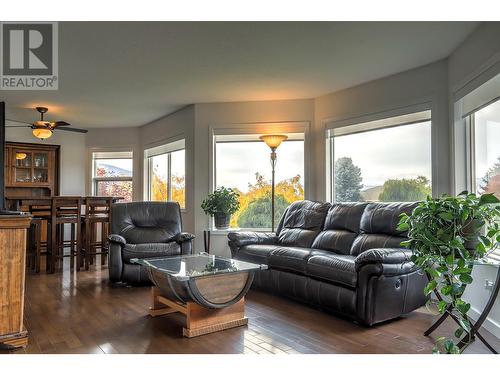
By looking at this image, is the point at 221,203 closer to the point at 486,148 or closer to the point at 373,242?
the point at 373,242

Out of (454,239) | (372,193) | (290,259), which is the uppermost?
(372,193)

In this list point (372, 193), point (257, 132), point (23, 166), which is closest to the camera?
point (372, 193)

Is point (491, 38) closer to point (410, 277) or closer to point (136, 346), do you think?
point (410, 277)

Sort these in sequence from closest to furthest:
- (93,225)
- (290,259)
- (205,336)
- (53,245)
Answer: (205,336)
(290,259)
(53,245)
(93,225)

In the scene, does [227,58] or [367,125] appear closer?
[227,58]

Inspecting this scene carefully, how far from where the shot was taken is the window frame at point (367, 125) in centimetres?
438

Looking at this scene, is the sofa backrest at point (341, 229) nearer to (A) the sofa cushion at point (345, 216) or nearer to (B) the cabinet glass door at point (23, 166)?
(A) the sofa cushion at point (345, 216)

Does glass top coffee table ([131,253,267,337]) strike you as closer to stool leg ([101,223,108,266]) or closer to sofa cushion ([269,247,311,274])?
→ sofa cushion ([269,247,311,274])

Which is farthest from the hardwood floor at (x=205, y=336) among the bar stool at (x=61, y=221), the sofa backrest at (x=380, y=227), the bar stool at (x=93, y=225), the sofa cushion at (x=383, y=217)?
the bar stool at (x=93, y=225)

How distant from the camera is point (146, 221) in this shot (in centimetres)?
515

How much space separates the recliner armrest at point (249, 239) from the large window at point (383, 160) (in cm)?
122

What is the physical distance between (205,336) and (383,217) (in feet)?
6.77

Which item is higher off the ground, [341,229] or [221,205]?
[221,205]

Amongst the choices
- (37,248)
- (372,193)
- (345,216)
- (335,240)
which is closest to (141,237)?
(37,248)
